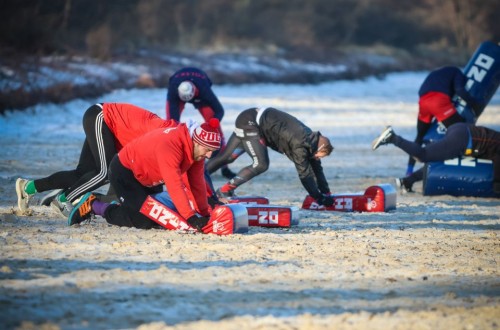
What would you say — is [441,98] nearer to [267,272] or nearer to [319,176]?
[319,176]

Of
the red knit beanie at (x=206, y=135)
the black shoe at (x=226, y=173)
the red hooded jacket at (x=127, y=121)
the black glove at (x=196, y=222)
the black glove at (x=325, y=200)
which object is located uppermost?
the red hooded jacket at (x=127, y=121)

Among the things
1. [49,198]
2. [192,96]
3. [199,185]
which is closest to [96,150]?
[49,198]

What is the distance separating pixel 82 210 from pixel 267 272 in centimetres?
283

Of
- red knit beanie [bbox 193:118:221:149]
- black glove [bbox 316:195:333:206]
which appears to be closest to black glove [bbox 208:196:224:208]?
red knit beanie [bbox 193:118:221:149]

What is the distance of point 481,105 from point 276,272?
31.1 ft

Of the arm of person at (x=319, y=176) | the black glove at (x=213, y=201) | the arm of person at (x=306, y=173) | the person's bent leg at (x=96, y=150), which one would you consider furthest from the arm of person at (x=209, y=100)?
the person's bent leg at (x=96, y=150)

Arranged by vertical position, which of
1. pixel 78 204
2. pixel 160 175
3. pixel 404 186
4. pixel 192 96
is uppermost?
pixel 192 96

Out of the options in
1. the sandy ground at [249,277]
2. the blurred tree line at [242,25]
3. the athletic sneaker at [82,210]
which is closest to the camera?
the sandy ground at [249,277]

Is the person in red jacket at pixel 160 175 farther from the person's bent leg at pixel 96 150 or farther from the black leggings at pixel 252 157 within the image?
the black leggings at pixel 252 157

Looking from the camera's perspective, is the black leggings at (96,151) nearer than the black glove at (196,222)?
No

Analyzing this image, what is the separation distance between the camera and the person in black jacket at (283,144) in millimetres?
11594

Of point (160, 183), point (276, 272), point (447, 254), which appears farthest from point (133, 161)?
point (447, 254)

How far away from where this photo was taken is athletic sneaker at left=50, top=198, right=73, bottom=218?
32.5 ft

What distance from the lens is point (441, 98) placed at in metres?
15.3
